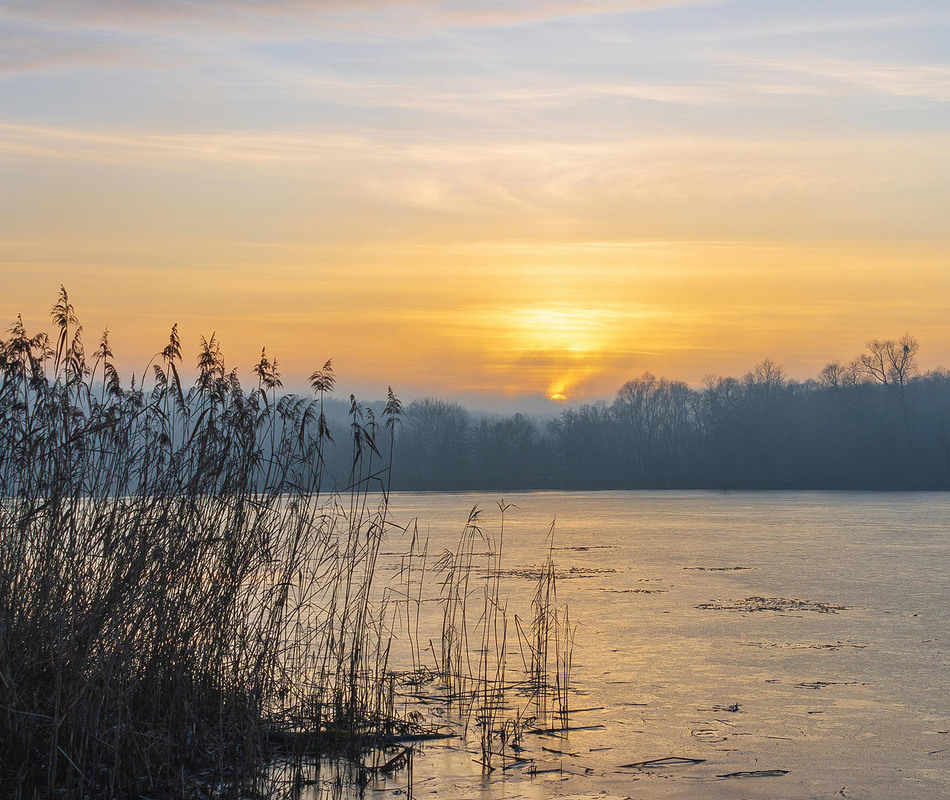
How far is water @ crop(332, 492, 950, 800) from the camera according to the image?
21.0ft

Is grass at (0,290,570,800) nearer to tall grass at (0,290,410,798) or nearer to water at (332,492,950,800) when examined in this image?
tall grass at (0,290,410,798)

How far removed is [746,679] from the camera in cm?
923

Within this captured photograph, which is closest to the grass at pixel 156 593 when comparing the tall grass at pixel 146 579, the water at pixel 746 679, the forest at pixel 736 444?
the tall grass at pixel 146 579

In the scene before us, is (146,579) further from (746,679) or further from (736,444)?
(736,444)

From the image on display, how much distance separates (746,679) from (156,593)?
5759mm

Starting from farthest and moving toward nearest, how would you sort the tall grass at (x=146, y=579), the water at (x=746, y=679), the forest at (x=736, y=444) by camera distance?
the forest at (x=736, y=444), the water at (x=746, y=679), the tall grass at (x=146, y=579)

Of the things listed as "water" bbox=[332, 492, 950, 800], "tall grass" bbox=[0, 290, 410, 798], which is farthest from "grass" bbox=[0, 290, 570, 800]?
"water" bbox=[332, 492, 950, 800]

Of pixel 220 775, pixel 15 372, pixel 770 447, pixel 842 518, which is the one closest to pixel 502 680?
pixel 220 775

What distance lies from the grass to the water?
0.78m

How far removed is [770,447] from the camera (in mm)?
72625

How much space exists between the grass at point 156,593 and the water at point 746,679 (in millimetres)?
778

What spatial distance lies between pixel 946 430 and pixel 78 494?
7110 centimetres

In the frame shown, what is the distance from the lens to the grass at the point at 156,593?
536 cm

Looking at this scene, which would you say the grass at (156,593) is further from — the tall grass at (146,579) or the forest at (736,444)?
the forest at (736,444)
